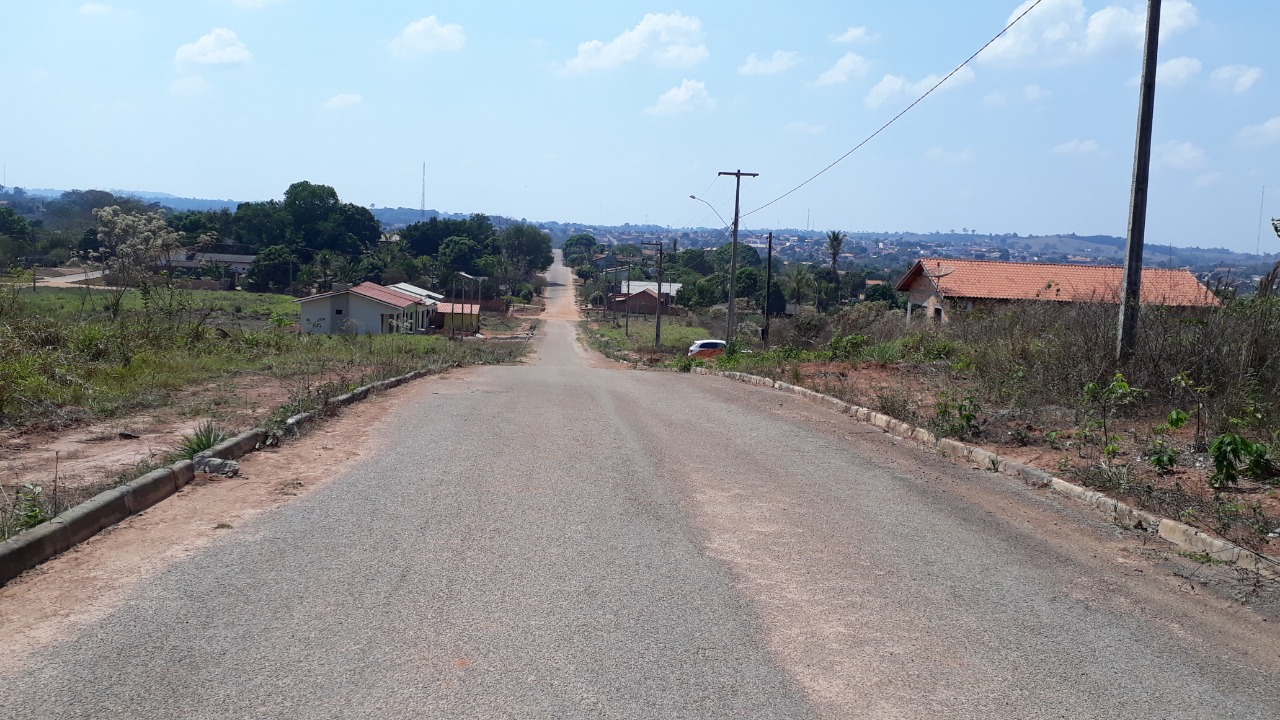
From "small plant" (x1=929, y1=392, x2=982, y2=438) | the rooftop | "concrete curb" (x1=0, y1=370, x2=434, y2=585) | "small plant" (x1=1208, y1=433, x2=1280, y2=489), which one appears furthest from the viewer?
the rooftop

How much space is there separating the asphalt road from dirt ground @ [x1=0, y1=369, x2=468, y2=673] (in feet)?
0.60

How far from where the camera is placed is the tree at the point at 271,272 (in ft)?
286

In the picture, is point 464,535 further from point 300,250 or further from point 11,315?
point 300,250

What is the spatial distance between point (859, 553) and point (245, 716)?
4.06m

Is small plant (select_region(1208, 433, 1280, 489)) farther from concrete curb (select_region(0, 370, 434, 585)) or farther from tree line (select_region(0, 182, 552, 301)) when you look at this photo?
tree line (select_region(0, 182, 552, 301))

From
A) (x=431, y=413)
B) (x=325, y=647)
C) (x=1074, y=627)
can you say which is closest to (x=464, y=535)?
(x=325, y=647)

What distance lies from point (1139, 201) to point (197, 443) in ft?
34.5

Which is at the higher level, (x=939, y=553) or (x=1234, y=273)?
(x=1234, y=273)

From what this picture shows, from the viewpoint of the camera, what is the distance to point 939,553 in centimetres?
657

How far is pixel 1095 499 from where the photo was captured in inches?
318

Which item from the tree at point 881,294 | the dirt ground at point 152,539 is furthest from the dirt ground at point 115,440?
the tree at point 881,294

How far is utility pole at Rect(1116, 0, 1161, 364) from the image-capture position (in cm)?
1098

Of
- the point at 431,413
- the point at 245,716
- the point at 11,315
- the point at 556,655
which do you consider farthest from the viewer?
the point at 11,315

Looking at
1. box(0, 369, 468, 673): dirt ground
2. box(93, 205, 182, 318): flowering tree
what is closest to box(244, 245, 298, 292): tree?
box(93, 205, 182, 318): flowering tree
